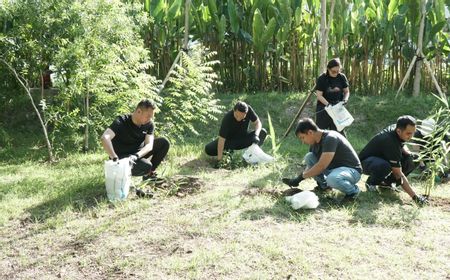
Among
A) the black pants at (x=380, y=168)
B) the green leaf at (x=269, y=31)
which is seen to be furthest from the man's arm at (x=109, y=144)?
the green leaf at (x=269, y=31)

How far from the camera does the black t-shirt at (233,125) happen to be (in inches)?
247

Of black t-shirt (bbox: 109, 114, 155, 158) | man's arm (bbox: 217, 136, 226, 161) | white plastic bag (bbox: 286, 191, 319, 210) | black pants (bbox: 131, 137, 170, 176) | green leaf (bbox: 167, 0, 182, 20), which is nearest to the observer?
white plastic bag (bbox: 286, 191, 319, 210)

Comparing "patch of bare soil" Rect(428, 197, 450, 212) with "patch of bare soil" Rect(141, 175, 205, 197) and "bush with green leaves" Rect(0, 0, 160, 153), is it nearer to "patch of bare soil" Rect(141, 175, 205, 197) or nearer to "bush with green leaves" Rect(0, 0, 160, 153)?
"patch of bare soil" Rect(141, 175, 205, 197)

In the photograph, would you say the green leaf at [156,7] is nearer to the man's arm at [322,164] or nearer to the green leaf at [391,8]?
the green leaf at [391,8]

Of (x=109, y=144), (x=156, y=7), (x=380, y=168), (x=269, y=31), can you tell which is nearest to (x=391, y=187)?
(x=380, y=168)

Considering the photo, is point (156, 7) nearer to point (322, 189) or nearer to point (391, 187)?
point (322, 189)

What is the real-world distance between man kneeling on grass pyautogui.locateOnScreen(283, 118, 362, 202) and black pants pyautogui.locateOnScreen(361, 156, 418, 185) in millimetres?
260

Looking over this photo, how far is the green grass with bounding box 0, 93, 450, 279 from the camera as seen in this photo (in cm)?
343

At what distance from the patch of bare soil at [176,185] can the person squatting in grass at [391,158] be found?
5.90 feet

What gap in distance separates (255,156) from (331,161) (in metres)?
1.57

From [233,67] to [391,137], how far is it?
5.58 metres

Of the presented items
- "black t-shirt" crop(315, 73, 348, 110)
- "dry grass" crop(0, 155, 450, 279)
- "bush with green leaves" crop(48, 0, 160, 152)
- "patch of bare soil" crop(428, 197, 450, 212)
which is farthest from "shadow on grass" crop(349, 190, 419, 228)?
"bush with green leaves" crop(48, 0, 160, 152)

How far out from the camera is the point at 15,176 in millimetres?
5898

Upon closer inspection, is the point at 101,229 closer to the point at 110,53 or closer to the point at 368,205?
the point at 368,205
